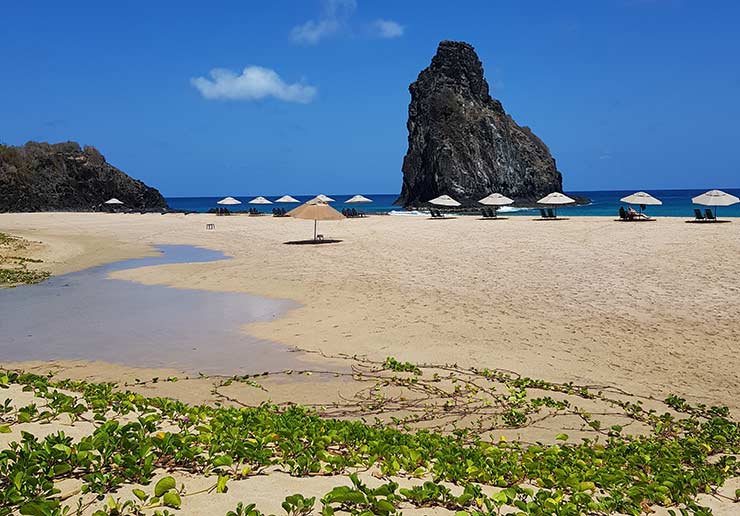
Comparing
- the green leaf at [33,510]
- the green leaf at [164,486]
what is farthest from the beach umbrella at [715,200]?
the green leaf at [33,510]

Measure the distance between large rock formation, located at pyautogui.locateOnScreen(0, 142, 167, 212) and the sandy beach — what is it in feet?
151

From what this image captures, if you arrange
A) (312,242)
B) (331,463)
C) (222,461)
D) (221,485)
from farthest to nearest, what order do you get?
(312,242), (331,463), (222,461), (221,485)

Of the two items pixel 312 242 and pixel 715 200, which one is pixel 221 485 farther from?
pixel 715 200

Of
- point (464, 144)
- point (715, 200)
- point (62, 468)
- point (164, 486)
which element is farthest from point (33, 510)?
point (464, 144)

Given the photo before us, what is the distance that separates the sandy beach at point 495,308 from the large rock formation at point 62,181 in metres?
45.9

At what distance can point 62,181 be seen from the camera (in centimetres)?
6738

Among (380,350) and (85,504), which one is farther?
(380,350)

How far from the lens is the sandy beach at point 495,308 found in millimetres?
7492

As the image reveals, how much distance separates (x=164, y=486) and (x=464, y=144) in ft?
290

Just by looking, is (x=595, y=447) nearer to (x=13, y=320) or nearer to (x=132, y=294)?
(x=13, y=320)

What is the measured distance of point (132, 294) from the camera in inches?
565

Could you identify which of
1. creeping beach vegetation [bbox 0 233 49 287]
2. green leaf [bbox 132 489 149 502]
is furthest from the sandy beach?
creeping beach vegetation [bbox 0 233 49 287]

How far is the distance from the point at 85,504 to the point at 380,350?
19.6ft

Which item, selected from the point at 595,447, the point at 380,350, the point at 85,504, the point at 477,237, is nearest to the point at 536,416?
the point at 595,447
